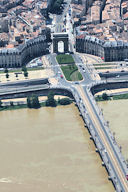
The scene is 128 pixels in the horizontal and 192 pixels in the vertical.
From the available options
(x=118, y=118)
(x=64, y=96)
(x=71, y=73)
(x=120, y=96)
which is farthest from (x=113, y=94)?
(x=71, y=73)

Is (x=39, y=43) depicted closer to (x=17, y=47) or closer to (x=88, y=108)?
(x=17, y=47)

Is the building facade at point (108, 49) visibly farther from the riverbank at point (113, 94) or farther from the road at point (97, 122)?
the riverbank at point (113, 94)

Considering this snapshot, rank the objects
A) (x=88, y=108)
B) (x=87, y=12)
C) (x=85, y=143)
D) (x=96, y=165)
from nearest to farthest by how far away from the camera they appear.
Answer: (x=96, y=165) < (x=85, y=143) < (x=88, y=108) < (x=87, y=12)

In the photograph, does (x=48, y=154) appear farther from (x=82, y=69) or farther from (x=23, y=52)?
(x=23, y=52)

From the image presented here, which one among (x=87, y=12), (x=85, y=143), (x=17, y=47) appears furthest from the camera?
(x=87, y=12)

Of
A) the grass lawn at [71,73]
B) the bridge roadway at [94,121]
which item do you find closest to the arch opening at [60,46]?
the bridge roadway at [94,121]

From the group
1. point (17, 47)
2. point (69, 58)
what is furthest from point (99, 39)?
point (17, 47)

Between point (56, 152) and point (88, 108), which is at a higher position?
point (88, 108)

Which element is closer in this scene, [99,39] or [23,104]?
[23,104]
